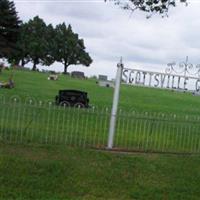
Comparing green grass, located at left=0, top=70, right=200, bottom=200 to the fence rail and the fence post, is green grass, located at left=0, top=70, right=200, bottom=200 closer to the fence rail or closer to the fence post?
the fence rail

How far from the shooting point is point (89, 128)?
17000 mm

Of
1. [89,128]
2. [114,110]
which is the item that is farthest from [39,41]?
[114,110]

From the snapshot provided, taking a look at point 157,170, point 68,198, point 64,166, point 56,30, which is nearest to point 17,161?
point 64,166

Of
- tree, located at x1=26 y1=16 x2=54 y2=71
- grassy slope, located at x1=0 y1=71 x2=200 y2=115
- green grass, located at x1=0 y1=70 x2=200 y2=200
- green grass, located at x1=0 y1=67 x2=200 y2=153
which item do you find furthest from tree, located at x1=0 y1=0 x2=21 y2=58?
green grass, located at x1=0 y1=70 x2=200 y2=200

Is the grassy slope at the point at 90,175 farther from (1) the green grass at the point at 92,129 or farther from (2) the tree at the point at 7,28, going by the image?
(2) the tree at the point at 7,28

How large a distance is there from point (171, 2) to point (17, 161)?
489 centimetres

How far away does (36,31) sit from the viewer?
124 metres

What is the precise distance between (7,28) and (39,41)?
34057mm

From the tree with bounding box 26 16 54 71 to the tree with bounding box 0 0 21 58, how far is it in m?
26.8

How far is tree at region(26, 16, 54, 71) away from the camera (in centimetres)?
11950

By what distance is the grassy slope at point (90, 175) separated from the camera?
10.3m

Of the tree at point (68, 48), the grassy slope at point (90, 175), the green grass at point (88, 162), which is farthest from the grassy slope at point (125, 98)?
the tree at point (68, 48)

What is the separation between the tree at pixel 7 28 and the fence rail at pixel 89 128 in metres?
71.1

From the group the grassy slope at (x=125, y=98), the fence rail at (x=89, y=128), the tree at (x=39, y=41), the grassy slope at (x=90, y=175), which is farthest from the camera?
the tree at (x=39, y=41)
